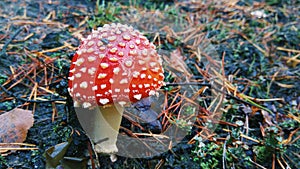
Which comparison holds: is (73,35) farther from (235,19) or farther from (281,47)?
(281,47)

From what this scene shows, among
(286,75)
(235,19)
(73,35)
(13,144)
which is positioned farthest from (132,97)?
(235,19)

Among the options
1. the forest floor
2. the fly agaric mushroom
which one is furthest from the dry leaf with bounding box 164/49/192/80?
the fly agaric mushroom

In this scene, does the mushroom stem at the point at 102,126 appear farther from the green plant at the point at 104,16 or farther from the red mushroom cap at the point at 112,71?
the green plant at the point at 104,16

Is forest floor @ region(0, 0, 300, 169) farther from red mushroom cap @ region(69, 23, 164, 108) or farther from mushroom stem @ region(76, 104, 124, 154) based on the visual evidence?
red mushroom cap @ region(69, 23, 164, 108)

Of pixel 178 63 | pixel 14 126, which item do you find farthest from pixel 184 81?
pixel 14 126

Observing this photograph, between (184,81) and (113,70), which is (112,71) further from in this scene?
(184,81)
